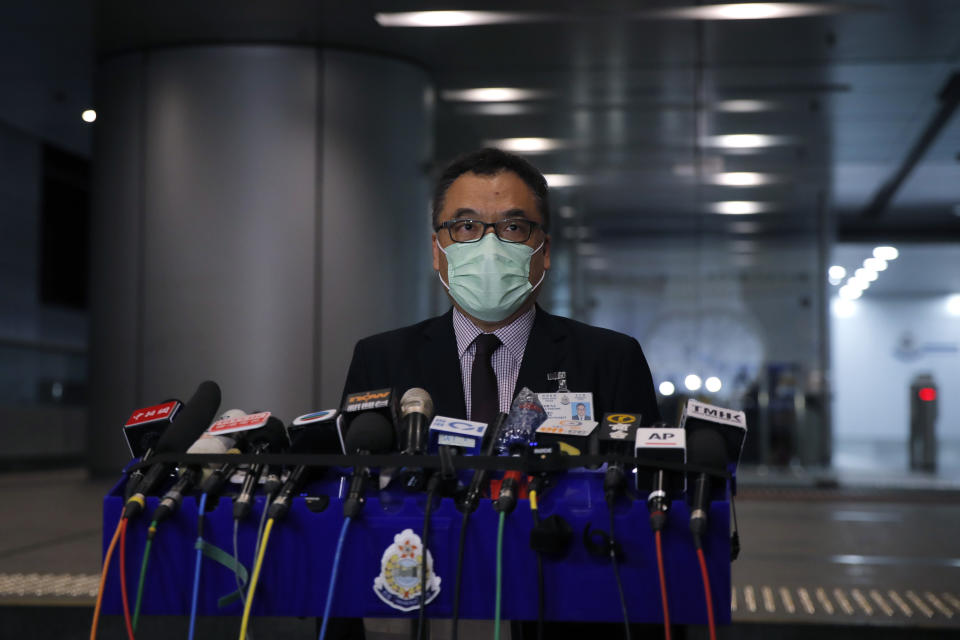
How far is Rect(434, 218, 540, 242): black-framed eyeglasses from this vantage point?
6.15 ft

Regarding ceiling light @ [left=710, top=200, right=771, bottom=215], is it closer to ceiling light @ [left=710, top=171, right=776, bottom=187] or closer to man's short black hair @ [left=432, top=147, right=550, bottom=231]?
ceiling light @ [left=710, top=171, right=776, bottom=187]

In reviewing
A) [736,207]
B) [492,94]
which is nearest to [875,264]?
[736,207]

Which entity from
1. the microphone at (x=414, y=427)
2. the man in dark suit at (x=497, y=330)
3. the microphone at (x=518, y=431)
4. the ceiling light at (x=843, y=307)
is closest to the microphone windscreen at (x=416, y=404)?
the microphone at (x=414, y=427)

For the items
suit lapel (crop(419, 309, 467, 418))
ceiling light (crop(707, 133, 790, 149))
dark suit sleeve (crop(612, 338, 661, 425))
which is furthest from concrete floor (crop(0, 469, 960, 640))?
ceiling light (crop(707, 133, 790, 149))

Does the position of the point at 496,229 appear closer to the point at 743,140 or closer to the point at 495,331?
the point at 495,331

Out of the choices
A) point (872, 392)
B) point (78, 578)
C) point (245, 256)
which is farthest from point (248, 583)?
point (872, 392)

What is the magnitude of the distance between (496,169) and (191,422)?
2.40ft

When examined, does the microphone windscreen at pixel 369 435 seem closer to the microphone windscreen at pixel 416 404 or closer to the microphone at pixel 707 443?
the microphone windscreen at pixel 416 404

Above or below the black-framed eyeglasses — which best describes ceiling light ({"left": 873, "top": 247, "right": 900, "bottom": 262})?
above

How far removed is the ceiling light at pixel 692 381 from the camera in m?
10.2

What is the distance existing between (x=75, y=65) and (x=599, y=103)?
4.43 m

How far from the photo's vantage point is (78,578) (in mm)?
3930

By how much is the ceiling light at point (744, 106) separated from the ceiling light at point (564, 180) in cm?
157

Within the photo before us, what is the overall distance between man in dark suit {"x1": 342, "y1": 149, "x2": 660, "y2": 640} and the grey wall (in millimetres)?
6027
